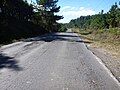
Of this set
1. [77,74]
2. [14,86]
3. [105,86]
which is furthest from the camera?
[77,74]

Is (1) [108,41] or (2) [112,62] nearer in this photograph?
(2) [112,62]

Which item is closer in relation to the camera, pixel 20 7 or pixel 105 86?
pixel 105 86

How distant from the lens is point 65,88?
27.6 ft

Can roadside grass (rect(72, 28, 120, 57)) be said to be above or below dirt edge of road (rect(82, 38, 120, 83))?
below

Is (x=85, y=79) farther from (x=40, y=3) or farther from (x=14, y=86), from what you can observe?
(x=40, y=3)

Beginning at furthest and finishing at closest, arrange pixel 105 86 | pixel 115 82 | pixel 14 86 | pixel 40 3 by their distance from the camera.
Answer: pixel 40 3 < pixel 115 82 < pixel 105 86 < pixel 14 86

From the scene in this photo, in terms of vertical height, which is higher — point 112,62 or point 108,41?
point 112,62

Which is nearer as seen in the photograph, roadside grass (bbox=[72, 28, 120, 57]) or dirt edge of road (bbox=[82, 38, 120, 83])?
dirt edge of road (bbox=[82, 38, 120, 83])

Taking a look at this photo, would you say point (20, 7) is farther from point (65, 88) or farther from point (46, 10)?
point (65, 88)

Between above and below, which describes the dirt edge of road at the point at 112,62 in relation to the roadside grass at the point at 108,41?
above

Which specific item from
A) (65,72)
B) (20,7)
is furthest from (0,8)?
(65,72)

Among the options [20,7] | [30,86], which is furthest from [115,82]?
[20,7]

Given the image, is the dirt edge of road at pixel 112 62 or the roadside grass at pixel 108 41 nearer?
the dirt edge of road at pixel 112 62

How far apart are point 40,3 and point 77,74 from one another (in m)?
74.1
